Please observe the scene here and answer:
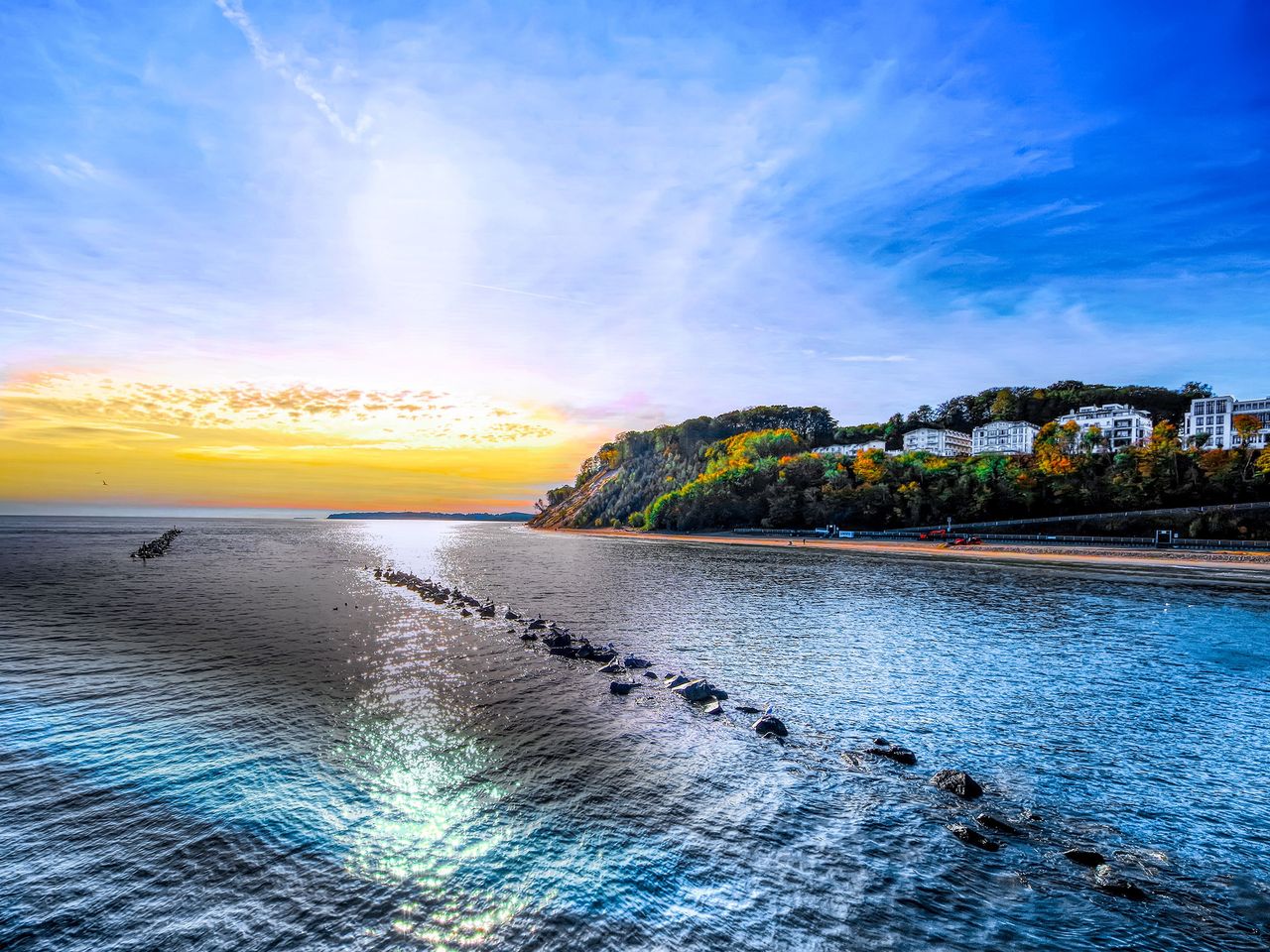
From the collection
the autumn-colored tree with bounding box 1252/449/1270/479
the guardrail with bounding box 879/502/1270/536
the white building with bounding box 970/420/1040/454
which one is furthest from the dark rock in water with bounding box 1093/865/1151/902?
the white building with bounding box 970/420/1040/454

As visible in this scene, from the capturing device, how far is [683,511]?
A: 138 meters

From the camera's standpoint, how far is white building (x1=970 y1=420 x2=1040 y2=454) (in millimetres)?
142750

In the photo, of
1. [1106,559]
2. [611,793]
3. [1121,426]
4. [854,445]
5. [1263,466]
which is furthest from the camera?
[854,445]

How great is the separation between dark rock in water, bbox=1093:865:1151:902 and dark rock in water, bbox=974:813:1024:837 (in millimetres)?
1200

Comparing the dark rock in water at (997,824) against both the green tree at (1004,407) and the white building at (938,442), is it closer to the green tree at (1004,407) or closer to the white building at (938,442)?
the white building at (938,442)

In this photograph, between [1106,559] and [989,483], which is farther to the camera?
[989,483]

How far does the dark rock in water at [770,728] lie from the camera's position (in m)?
13.1

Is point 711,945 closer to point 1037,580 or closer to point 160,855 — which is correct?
point 160,855

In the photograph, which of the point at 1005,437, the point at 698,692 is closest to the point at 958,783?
the point at 698,692

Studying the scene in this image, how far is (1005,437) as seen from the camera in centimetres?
14838

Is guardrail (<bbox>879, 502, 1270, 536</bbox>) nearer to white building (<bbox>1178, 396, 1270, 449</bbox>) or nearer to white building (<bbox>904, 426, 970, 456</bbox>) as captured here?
white building (<bbox>1178, 396, 1270, 449</bbox>)

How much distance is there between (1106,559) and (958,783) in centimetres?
6512

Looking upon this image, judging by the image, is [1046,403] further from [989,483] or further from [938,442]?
[989,483]

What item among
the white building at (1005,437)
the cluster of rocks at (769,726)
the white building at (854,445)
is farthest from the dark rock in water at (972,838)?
the white building at (854,445)
